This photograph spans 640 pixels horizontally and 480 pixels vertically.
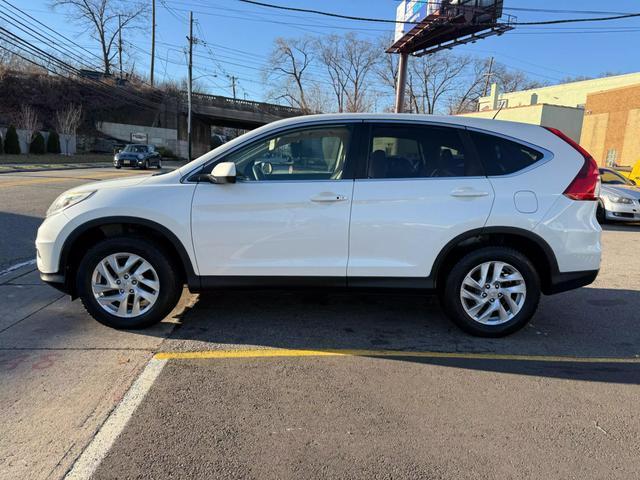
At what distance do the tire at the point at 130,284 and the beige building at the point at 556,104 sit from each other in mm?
17830

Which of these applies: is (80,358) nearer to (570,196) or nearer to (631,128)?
(570,196)

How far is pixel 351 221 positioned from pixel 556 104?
62.7 meters

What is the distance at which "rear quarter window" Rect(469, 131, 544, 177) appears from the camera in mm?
4012

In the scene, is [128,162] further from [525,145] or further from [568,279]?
[568,279]

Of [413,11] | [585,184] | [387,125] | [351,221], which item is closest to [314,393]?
[351,221]

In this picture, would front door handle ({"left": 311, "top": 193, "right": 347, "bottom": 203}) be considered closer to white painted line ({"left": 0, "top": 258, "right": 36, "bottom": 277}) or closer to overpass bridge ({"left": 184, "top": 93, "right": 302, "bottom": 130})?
white painted line ({"left": 0, "top": 258, "right": 36, "bottom": 277})

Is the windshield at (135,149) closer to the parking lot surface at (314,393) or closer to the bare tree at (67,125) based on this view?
the bare tree at (67,125)

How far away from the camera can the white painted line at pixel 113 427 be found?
2388 mm

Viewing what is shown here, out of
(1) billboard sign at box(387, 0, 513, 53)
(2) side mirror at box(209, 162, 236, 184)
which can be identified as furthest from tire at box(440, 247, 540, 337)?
(1) billboard sign at box(387, 0, 513, 53)

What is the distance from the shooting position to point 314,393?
3.19 metres

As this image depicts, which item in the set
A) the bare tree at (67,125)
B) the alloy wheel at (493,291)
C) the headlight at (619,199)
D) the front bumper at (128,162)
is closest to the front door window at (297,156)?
the alloy wheel at (493,291)

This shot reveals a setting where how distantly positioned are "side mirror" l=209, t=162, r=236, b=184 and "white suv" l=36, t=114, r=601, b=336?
14mm

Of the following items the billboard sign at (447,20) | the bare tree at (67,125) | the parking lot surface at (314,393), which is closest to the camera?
the parking lot surface at (314,393)

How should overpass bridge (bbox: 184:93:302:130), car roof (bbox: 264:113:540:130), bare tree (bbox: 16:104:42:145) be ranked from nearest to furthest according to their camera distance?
car roof (bbox: 264:113:540:130) → bare tree (bbox: 16:104:42:145) → overpass bridge (bbox: 184:93:302:130)
